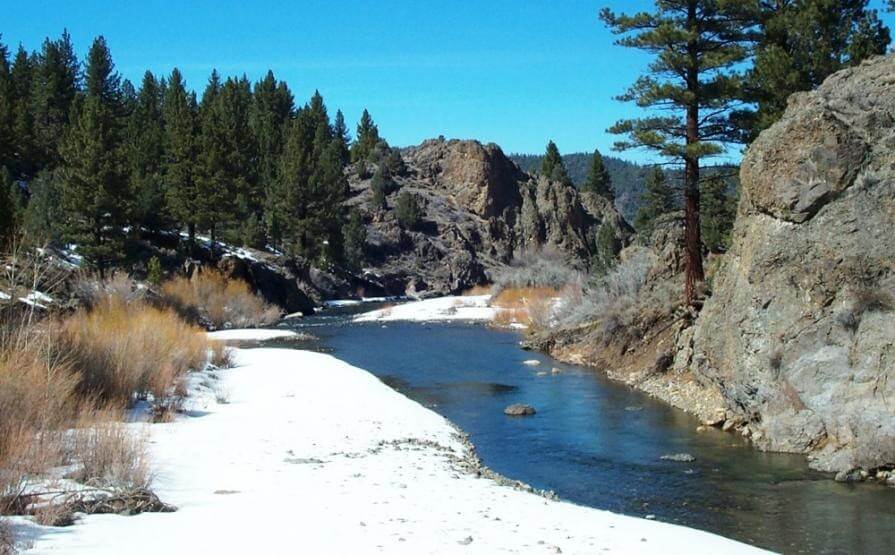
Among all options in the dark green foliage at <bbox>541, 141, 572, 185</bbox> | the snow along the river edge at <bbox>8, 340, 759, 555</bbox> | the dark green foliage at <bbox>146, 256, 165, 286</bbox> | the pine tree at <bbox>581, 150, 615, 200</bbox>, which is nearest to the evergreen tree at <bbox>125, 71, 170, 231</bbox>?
the dark green foliage at <bbox>146, 256, 165, 286</bbox>

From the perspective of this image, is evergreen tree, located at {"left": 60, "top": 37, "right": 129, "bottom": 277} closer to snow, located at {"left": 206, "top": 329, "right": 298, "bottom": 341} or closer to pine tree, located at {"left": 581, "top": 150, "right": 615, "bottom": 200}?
snow, located at {"left": 206, "top": 329, "right": 298, "bottom": 341}

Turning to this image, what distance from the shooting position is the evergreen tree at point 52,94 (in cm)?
6612

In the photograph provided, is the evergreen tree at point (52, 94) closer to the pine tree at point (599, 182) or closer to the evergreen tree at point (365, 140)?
the evergreen tree at point (365, 140)

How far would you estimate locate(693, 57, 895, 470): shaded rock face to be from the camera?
14.4 m

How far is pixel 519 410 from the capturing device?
1970 cm

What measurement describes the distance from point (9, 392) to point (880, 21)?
23889 millimetres

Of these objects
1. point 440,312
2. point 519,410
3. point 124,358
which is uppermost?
point 124,358

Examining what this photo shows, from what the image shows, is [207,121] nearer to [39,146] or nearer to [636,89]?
[39,146]

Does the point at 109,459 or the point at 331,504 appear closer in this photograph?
the point at 109,459

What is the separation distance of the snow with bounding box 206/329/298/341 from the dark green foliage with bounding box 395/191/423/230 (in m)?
60.6

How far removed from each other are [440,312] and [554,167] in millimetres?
67645

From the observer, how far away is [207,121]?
61219 mm

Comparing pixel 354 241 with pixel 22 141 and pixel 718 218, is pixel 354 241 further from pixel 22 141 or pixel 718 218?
pixel 718 218

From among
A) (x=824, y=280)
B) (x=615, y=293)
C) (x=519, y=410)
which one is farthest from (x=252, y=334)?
(x=824, y=280)
